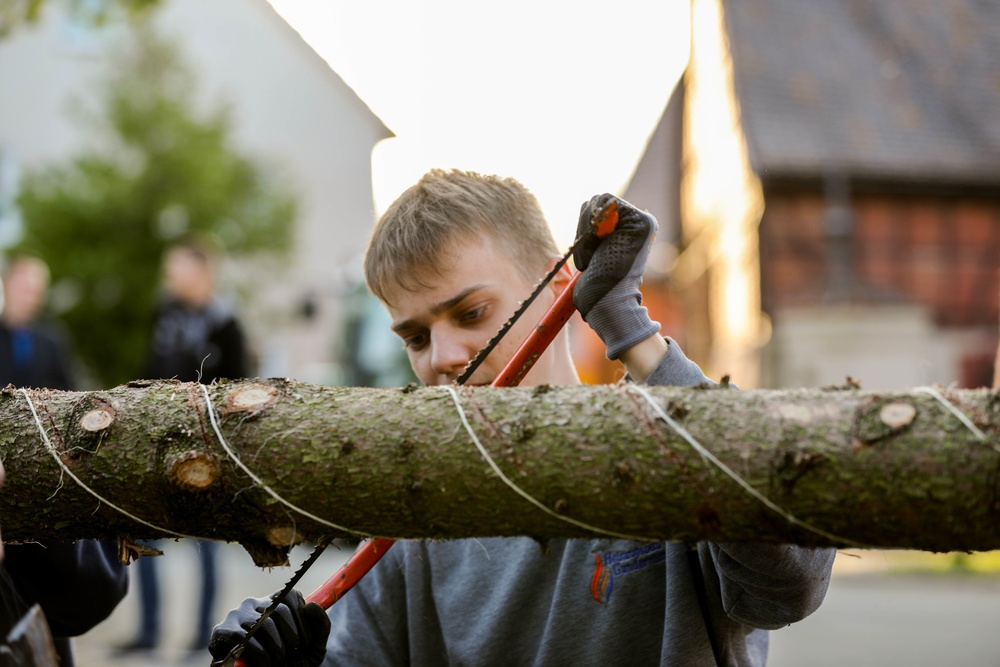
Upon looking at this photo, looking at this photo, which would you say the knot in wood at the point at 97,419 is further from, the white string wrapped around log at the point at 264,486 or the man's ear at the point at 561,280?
the man's ear at the point at 561,280

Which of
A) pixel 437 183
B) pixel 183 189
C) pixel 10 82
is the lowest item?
pixel 183 189

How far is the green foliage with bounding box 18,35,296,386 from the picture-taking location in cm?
2078

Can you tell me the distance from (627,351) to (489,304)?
541mm

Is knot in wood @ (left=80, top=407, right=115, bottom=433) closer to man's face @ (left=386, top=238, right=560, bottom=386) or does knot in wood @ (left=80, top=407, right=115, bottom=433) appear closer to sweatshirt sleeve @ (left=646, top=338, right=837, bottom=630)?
man's face @ (left=386, top=238, right=560, bottom=386)

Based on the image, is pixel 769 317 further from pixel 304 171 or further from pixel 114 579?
pixel 114 579

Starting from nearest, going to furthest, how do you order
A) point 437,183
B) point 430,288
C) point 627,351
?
point 627,351
point 430,288
point 437,183

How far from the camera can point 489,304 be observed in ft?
7.74

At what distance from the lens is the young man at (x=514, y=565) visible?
1.92m

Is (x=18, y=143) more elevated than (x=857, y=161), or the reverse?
(x=18, y=143)

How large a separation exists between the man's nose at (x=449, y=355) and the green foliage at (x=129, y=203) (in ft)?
62.4

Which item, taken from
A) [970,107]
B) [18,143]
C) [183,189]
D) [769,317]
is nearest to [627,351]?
[769,317]

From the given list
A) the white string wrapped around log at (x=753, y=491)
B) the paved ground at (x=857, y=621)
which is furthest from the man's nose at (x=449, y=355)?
the paved ground at (x=857, y=621)

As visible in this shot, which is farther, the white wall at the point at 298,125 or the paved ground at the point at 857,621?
the white wall at the point at 298,125

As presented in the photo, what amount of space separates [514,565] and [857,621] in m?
6.04
